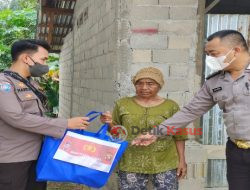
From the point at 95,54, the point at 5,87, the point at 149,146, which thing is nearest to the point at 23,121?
the point at 5,87

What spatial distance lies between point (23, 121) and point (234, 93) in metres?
1.38

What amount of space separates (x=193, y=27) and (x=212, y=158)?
1361 millimetres

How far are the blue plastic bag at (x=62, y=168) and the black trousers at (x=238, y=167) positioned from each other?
72 centimetres

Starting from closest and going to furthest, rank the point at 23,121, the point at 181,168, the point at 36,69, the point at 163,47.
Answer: the point at 23,121
the point at 36,69
the point at 181,168
the point at 163,47

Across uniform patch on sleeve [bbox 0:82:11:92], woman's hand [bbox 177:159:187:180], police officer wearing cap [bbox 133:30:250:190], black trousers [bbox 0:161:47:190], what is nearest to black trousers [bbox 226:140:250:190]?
police officer wearing cap [bbox 133:30:250:190]

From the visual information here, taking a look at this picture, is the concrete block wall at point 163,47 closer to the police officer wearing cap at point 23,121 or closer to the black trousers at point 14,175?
the police officer wearing cap at point 23,121

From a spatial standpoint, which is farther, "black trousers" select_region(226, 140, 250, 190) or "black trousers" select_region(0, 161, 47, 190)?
"black trousers" select_region(0, 161, 47, 190)

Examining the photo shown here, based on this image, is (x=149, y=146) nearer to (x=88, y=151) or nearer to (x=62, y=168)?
(x=88, y=151)

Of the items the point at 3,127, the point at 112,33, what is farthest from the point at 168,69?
the point at 3,127

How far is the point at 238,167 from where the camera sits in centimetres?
241

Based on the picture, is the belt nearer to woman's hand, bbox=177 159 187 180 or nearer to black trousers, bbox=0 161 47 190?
woman's hand, bbox=177 159 187 180

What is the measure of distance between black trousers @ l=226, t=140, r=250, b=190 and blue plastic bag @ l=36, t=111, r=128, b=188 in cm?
72

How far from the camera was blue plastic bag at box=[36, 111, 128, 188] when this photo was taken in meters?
2.57

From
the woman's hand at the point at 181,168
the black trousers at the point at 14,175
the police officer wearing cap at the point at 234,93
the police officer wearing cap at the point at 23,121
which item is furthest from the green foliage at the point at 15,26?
the police officer wearing cap at the point at 234,93
